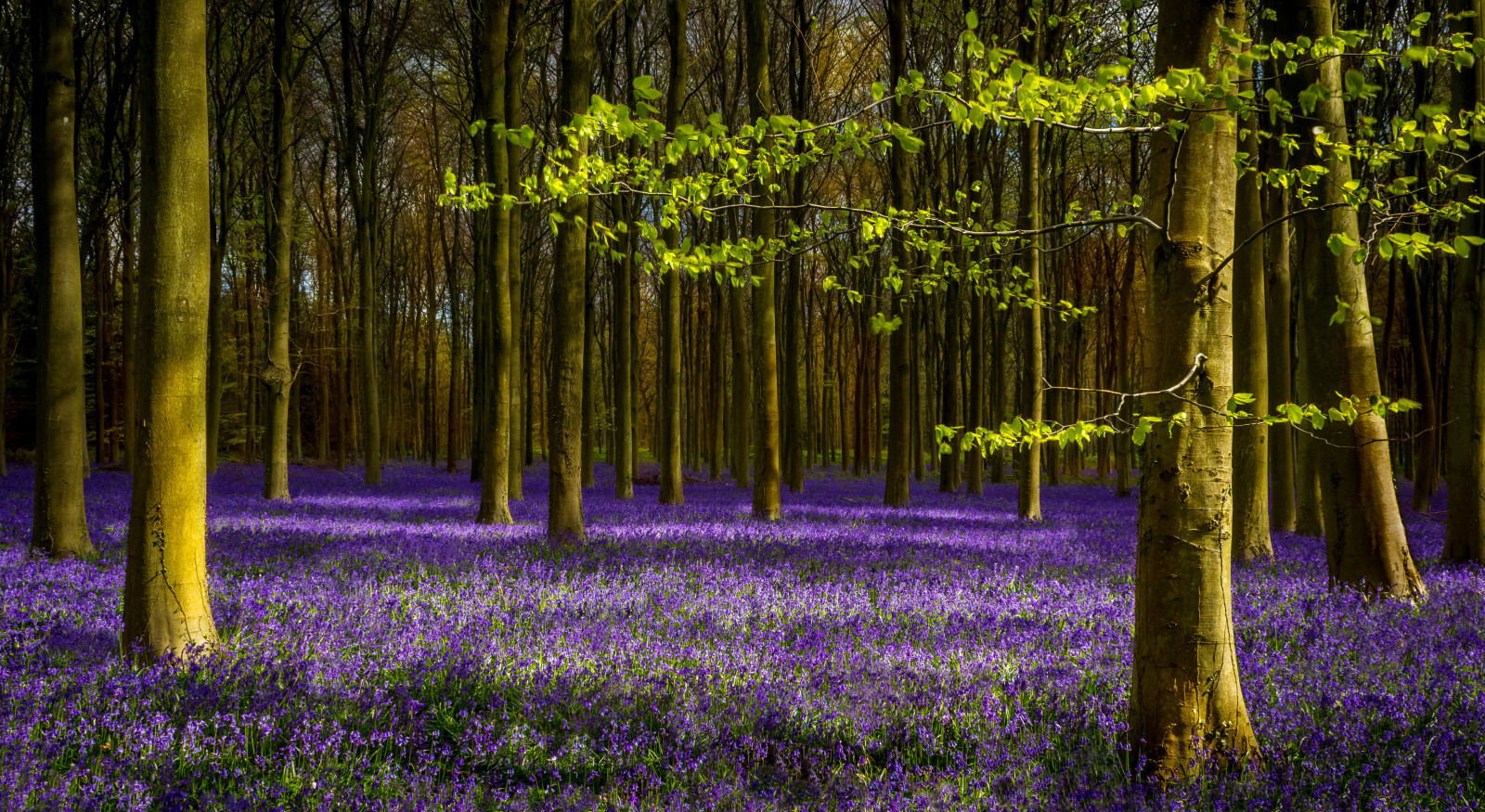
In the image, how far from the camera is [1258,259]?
8352 mm

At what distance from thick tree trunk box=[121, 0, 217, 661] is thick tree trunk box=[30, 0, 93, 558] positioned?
3.97 m

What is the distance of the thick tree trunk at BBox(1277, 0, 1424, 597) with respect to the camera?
6.23 metres

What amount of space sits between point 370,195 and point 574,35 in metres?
13.9

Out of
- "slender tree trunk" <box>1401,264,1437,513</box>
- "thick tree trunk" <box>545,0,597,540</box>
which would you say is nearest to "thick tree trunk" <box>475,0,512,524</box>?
"thick tree trunk" <box>545,0,597,540</box>

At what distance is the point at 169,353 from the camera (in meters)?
4.08

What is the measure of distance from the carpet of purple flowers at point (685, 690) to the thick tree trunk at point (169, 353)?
13.9 inches

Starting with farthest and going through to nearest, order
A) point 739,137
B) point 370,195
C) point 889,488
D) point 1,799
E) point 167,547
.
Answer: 1. point 370,195
2. point 889,488
3. point 167,547
4. point 739,137
5. point 1,799

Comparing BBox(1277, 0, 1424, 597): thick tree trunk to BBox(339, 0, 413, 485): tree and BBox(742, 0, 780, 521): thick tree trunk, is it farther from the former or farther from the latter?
BBox(339, 0, 413, 485): tree

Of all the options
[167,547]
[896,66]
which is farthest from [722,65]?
[167,547]

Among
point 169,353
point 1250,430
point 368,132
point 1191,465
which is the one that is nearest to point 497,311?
point 169,353

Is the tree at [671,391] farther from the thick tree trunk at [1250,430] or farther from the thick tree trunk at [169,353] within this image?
the thick tree trunk at [169,353]

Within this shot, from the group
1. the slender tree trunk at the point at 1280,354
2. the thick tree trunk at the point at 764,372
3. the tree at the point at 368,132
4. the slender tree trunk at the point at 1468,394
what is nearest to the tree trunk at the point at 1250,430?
the slender tree trunk at the point at 1280,354

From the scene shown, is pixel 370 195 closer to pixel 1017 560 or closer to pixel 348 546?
pixel 348 546

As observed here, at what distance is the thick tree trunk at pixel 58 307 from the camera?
6.98m
